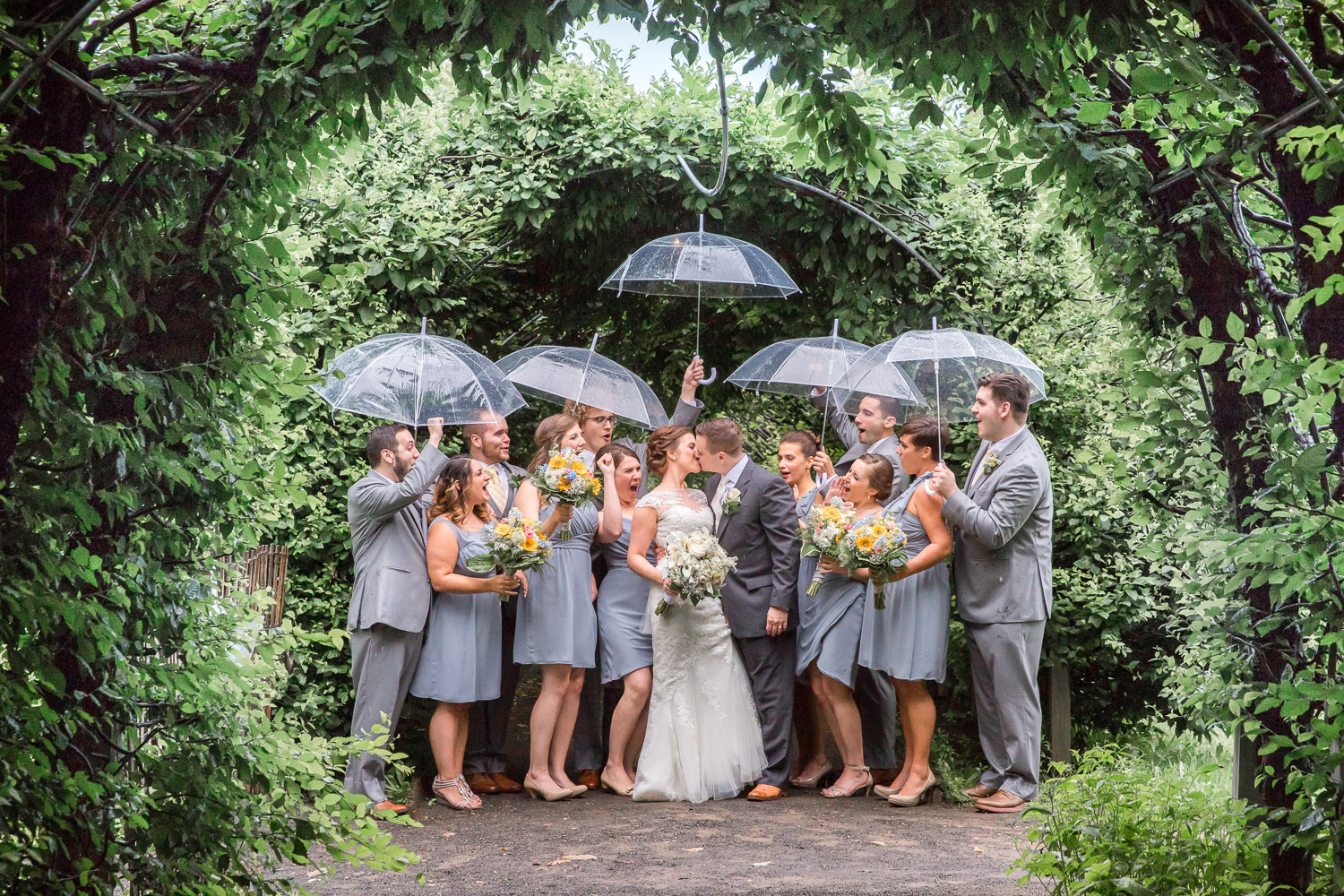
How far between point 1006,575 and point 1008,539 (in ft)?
0.65

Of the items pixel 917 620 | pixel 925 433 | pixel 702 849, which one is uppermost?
pixel 925 433

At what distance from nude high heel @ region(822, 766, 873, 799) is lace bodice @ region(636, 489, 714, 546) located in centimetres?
151

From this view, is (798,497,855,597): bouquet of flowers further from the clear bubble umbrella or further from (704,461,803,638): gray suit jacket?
the clear bubble umbrella

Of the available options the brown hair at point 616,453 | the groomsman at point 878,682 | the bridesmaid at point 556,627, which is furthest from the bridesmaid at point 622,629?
the groomsman at point 878,682

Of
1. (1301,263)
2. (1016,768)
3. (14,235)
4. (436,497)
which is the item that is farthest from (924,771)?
(14,235)

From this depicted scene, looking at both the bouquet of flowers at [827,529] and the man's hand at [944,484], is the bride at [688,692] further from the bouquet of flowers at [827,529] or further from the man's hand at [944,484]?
the man's hand at [944,484]

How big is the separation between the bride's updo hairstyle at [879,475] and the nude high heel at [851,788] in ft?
4.81

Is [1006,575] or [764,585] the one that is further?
[764,585]

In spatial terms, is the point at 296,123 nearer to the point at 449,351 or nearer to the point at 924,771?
the point at 449,351

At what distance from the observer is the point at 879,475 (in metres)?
6.67

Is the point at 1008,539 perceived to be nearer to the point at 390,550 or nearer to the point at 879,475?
the point at 879,475

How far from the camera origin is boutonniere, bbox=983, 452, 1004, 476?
20.9 ft

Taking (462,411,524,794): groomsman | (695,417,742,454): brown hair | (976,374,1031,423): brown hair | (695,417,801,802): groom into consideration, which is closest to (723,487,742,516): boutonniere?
(695,417,801,802): groom

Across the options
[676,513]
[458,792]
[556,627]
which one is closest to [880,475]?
[676,513]
